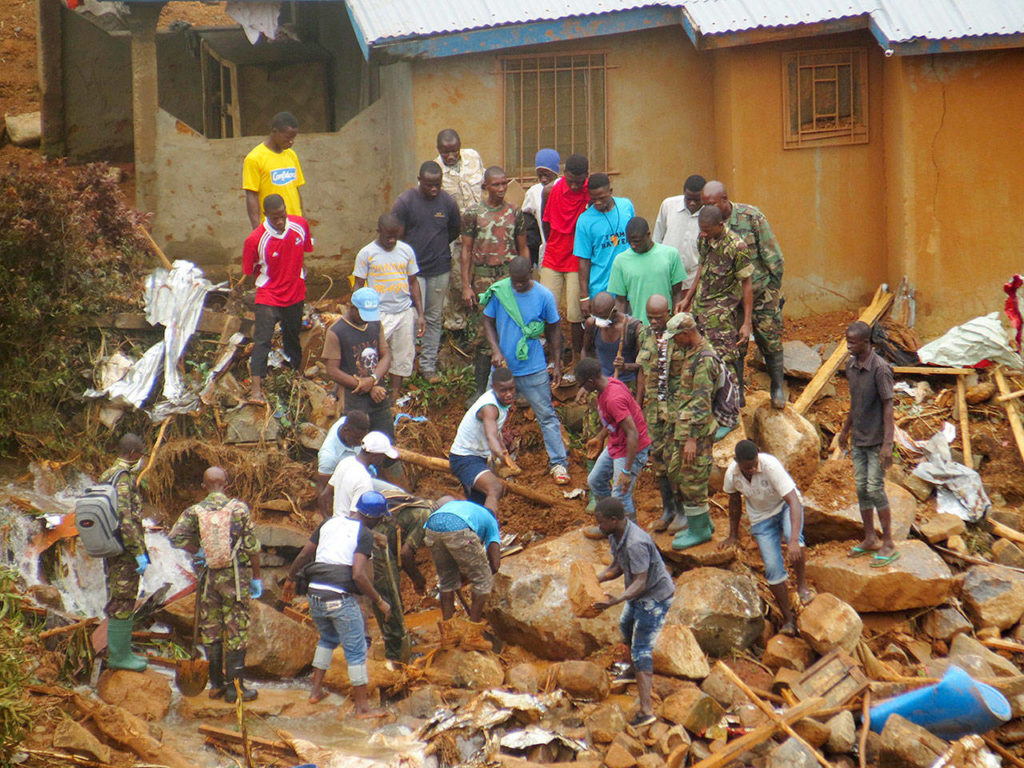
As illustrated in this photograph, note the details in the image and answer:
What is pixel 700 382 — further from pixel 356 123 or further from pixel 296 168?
pixel 356 123

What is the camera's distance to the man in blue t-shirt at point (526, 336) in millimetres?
11055

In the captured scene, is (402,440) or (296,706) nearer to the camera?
(296,706)

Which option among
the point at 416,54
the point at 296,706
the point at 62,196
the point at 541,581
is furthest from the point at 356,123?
the point at 296,706


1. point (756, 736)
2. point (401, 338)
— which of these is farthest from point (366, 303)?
point (756, 736)

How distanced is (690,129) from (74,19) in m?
7.71

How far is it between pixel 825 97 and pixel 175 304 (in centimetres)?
745

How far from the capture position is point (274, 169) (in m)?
11.9

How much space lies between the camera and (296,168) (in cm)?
1210

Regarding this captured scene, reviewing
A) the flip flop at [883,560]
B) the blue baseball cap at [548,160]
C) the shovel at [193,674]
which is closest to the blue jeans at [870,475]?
the flip flop at [883,560]

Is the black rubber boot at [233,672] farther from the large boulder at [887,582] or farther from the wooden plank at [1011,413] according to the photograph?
the wooden plank at [1011,413]

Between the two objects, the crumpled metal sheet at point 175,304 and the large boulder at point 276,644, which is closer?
the large boulder at point 276,644

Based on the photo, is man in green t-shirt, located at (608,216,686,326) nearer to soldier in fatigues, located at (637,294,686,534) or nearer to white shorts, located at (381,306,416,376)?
soldier in fatigues, located at (637,294,686,534)

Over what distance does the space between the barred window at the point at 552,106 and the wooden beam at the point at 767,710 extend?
21.4 ft

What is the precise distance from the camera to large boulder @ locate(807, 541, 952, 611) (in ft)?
32.9
